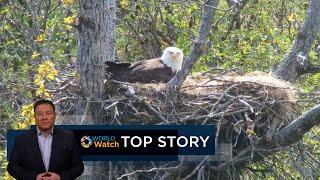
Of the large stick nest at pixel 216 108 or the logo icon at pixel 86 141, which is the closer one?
the logo icon at pixel 86 141

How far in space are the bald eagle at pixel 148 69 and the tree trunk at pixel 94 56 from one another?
0.20 meters

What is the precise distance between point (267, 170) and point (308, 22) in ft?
5.58

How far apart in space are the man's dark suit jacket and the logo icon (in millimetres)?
2601

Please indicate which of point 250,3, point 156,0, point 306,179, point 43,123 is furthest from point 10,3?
point 43,123

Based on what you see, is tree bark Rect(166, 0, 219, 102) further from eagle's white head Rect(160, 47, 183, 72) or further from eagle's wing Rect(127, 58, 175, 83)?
eagle's white head Rect(160, 47, 183, 72)

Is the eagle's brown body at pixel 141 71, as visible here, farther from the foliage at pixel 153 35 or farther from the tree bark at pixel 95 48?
the foliage at pixel 153 35

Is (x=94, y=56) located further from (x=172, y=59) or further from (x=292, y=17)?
(x=292, y=17)

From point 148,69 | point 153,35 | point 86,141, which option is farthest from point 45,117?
point 153,35

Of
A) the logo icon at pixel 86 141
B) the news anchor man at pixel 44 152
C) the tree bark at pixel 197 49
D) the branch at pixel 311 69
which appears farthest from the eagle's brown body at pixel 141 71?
the news anchor man at pixel 44 152

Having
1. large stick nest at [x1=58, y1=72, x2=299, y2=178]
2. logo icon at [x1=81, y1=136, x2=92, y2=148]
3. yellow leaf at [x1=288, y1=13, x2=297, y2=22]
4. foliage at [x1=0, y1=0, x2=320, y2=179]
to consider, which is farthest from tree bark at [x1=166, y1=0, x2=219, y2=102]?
yellow leaf at [x1=288, y1=13, x2=297, y2=22]

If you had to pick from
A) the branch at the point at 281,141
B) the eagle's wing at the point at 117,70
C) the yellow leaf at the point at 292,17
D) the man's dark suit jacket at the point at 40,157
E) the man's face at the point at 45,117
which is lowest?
the branch at the point at 281,141

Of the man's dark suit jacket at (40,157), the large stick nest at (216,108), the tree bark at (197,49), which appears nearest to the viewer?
the man's dark suit jacket at (40,157)

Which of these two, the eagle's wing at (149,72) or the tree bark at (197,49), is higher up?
the tree bark at (197,49)

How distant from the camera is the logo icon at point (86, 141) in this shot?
7945 mm
